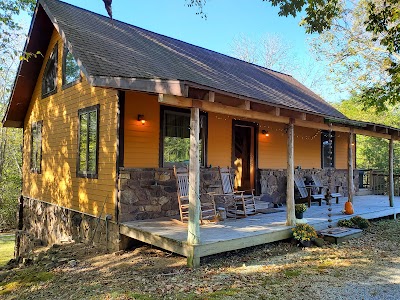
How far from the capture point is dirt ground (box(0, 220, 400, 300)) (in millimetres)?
3768

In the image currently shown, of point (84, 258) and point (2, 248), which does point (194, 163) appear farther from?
point (2, 248)

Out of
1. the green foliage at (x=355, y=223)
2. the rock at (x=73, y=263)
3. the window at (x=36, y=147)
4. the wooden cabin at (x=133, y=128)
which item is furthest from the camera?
the window at (x=36, y=147)

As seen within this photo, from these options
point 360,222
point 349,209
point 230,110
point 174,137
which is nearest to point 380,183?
point 349,209

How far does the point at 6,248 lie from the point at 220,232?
32.1 feet

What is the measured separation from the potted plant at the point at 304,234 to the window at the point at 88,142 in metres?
4.06

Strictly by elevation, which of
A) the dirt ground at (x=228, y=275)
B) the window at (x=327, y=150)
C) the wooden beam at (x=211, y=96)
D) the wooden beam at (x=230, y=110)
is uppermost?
the wooden beam at (x=211, y=96)

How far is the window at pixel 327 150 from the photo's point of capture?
1085 centimetres

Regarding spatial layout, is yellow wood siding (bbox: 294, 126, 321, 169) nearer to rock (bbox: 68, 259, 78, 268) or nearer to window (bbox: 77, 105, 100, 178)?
window (bbox: 77, 105, 100, 178)

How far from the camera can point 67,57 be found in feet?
27.4


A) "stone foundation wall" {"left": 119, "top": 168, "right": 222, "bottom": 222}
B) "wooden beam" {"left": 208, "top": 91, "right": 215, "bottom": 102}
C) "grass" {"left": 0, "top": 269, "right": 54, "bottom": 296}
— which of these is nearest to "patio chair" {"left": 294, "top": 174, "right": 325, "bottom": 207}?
"stone foundation wall" {"left": 119, "top": 168, "right": 222, "bottom": 222}

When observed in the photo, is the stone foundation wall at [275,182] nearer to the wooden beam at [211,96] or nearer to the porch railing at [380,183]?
the porch railing at [380,183]

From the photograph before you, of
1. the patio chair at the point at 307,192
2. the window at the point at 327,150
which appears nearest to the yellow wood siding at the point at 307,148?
the window at the point at 327,150

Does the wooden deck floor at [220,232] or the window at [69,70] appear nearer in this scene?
the wooden deck floor at [220,232]

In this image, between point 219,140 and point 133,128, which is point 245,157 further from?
point 133,128
